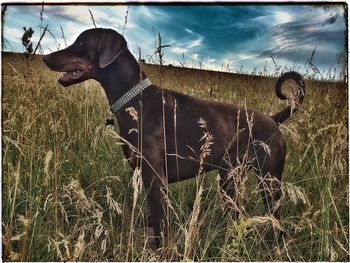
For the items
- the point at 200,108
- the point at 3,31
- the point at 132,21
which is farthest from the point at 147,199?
the point at 3,31

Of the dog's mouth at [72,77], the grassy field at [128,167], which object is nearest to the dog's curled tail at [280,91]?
the grassy field at [128,167]

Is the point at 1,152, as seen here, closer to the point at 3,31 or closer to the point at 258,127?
the point at 3,31

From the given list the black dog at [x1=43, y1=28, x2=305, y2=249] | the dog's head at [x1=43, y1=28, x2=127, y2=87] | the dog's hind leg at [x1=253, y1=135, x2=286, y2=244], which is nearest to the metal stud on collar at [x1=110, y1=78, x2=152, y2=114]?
the black dog at [x1=43, y1=28, x2=305, y2=249]

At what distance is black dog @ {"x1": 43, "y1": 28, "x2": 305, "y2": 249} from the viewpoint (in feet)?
8.25

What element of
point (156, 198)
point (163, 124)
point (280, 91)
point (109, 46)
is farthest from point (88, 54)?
point (280, 91)

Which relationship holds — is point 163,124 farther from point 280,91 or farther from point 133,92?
point 280,91

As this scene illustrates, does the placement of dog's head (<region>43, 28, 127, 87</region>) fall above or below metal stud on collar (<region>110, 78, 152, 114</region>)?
above

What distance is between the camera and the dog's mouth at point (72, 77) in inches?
102

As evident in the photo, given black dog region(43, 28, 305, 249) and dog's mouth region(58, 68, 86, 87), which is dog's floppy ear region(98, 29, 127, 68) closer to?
black dog region(43, 28, 305, 249)

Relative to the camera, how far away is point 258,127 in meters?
2.63

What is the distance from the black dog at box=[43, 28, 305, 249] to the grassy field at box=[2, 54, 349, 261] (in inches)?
2.6

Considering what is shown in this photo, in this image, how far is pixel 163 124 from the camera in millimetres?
2549

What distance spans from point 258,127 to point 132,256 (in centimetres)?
101

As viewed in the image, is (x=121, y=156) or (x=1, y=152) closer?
(x=1, y=152)
